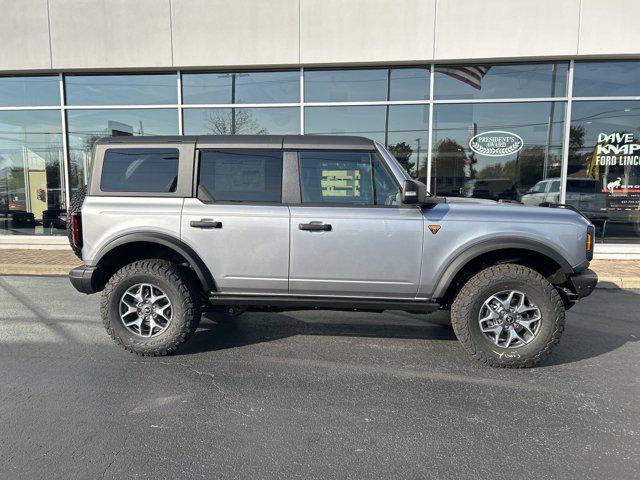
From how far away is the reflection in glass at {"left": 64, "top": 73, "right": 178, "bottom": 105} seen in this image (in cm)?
990

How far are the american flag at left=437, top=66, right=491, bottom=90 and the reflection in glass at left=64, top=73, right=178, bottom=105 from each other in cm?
598

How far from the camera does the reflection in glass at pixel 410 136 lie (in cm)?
943

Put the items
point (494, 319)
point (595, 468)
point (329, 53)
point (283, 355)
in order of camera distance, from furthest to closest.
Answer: point (329, 53)
point (283, 355)
point (494, 319)
point (595, 468)

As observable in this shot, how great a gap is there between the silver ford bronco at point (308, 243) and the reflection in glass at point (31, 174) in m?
7.50

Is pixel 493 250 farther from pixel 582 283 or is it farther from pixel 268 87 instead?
pixel 268 87

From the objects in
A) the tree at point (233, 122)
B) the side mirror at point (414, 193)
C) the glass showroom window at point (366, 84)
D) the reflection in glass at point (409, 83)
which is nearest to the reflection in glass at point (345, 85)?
the glass showroom window at point (366, 84)

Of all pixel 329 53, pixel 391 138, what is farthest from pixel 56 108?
pixel 391 138

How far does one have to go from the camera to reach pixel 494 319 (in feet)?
12.7

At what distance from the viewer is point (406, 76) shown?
9312 mm

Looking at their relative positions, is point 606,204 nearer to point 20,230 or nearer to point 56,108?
point 56,108

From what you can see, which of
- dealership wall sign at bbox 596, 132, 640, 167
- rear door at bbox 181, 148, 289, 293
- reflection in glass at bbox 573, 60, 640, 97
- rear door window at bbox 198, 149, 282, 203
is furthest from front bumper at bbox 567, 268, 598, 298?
reflection in glass at bbox 573, 60, 640, 97

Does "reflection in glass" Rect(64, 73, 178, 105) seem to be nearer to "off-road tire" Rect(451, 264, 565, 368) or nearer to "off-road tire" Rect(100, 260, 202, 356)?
"off-road tire" Rect(100, 260, 202, 356)

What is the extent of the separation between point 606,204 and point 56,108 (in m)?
12.4

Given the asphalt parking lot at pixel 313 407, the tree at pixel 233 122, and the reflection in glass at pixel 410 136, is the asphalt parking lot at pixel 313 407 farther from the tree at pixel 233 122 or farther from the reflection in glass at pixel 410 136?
the tree at pixel 233 122
